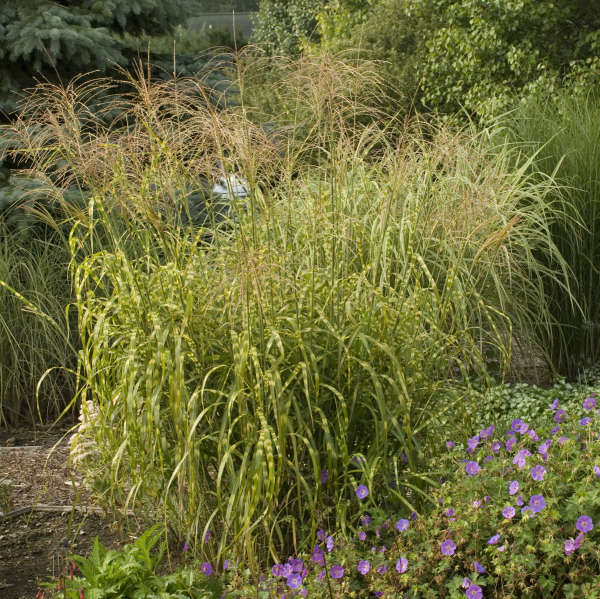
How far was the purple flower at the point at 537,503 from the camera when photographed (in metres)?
2.28

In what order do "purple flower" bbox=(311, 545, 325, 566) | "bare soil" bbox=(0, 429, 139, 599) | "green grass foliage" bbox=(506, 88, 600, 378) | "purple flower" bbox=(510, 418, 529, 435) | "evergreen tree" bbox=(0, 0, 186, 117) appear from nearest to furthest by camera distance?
"purple flower" bbox=(311, 545, 325, 566) → "purple flower" bbox=(510, 418, 529, 435) → "bare soil" bbox=(0, 429, 139, 599) → "green grass foliage" bbox=(506, 88, 600, 378) → "evergreen tree" bbox=(0, 0, 186, 117)

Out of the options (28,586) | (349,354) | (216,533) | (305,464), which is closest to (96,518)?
(28,586)

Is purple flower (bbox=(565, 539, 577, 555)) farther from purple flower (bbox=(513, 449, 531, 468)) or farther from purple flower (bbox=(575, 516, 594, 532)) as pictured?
purple flower (bbox=(513, 449, 531, 468))

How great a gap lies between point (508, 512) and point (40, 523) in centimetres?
198

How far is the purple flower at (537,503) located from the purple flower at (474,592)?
0.26m

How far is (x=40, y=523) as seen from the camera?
338 centimetres

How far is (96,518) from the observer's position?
339 cm

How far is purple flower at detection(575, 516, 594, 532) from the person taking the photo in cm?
222

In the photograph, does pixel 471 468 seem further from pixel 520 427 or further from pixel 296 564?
pixel 296 564

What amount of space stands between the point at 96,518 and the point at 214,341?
1.14 m

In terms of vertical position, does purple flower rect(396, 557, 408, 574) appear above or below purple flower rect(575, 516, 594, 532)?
below

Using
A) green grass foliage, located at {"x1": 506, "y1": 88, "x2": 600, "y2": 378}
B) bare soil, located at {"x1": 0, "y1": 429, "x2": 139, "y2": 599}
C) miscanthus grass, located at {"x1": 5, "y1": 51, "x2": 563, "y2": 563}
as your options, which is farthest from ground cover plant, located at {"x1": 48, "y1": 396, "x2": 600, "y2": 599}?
green grass foliage, located at {"x1": 506, "y1": 88, "x2": 600, "y2": 378}

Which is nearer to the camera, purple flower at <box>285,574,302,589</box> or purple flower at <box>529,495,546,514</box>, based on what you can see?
purple flower at <box>529,495,546,514</box>

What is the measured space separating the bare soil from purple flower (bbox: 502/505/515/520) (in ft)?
4.14
